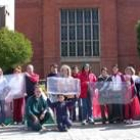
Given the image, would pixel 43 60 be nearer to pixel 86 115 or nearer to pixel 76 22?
pixel 76 22

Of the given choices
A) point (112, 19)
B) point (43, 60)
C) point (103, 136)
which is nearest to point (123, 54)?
point (112, 19)

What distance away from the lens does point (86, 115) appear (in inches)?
570

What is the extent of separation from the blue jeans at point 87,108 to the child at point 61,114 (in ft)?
3.80

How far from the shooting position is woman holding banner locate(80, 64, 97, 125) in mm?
14484

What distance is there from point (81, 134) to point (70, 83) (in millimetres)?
2357

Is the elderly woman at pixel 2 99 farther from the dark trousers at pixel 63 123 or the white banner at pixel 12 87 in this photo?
the dark trousers at pixel 63 123

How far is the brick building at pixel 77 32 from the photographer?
42.7 metres

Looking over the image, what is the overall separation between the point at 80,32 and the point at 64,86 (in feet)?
94.4

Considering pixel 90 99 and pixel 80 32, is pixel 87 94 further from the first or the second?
pixel 80 32

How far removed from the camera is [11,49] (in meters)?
34.1

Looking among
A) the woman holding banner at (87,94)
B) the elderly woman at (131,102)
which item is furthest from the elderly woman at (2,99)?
the elderly woman at (131,102)

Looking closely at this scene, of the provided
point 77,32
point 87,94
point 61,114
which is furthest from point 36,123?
point 77,32

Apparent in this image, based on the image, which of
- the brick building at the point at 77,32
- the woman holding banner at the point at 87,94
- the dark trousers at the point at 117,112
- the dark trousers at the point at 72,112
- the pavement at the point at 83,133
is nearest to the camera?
the pavement at the point at 83,133

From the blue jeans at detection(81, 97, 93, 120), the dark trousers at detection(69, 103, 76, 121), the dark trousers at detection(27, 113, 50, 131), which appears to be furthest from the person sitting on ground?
the blue jeans at detection(81, 97, 93, 120)
